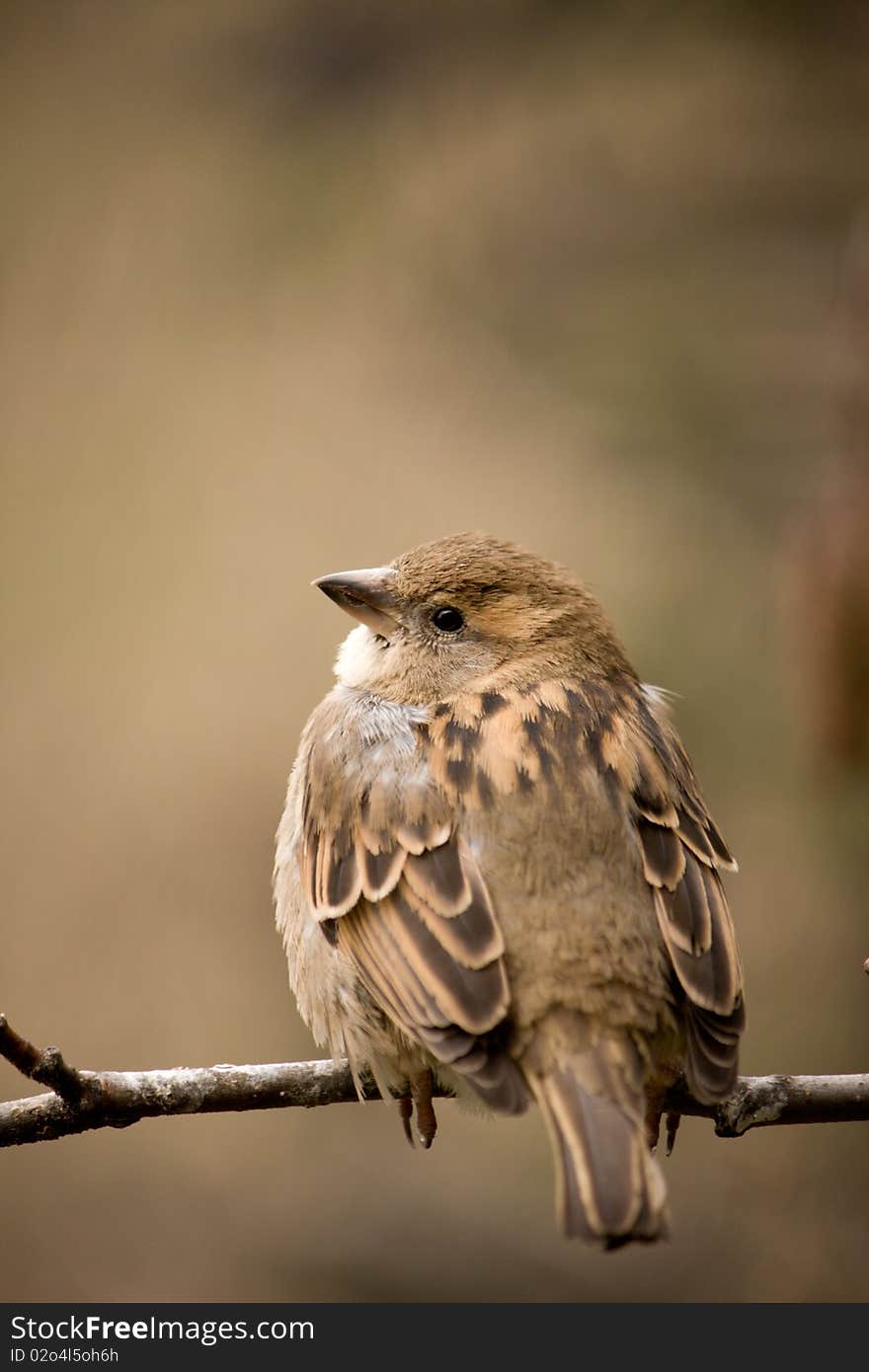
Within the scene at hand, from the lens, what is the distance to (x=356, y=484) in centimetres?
901

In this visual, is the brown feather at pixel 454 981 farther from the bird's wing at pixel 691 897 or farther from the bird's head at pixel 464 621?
the bird's head at pixel 464 621

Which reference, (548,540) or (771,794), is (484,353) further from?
(771,794)

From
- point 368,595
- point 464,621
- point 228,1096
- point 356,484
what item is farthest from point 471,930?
point 356,484

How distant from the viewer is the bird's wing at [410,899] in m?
3.95

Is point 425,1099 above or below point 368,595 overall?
below

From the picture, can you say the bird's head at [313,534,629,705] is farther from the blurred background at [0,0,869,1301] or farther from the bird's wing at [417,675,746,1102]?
the blurred background at [0,0,869,1301]

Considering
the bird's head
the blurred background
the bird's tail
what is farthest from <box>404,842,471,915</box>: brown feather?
the blurred background

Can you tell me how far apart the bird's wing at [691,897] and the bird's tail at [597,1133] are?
220 millimetres

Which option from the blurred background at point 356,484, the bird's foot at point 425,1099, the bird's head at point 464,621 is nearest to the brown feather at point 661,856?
the bird's head at point 464,621

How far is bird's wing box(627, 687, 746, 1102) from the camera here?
4066mm

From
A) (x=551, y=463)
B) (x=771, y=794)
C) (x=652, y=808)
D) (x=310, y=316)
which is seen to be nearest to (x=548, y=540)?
(x=551, y=463)

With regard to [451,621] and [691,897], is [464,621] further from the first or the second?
[691,897]

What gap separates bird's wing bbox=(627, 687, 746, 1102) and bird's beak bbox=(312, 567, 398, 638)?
2.74ft

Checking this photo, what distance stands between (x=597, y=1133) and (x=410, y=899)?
33.9 inches
